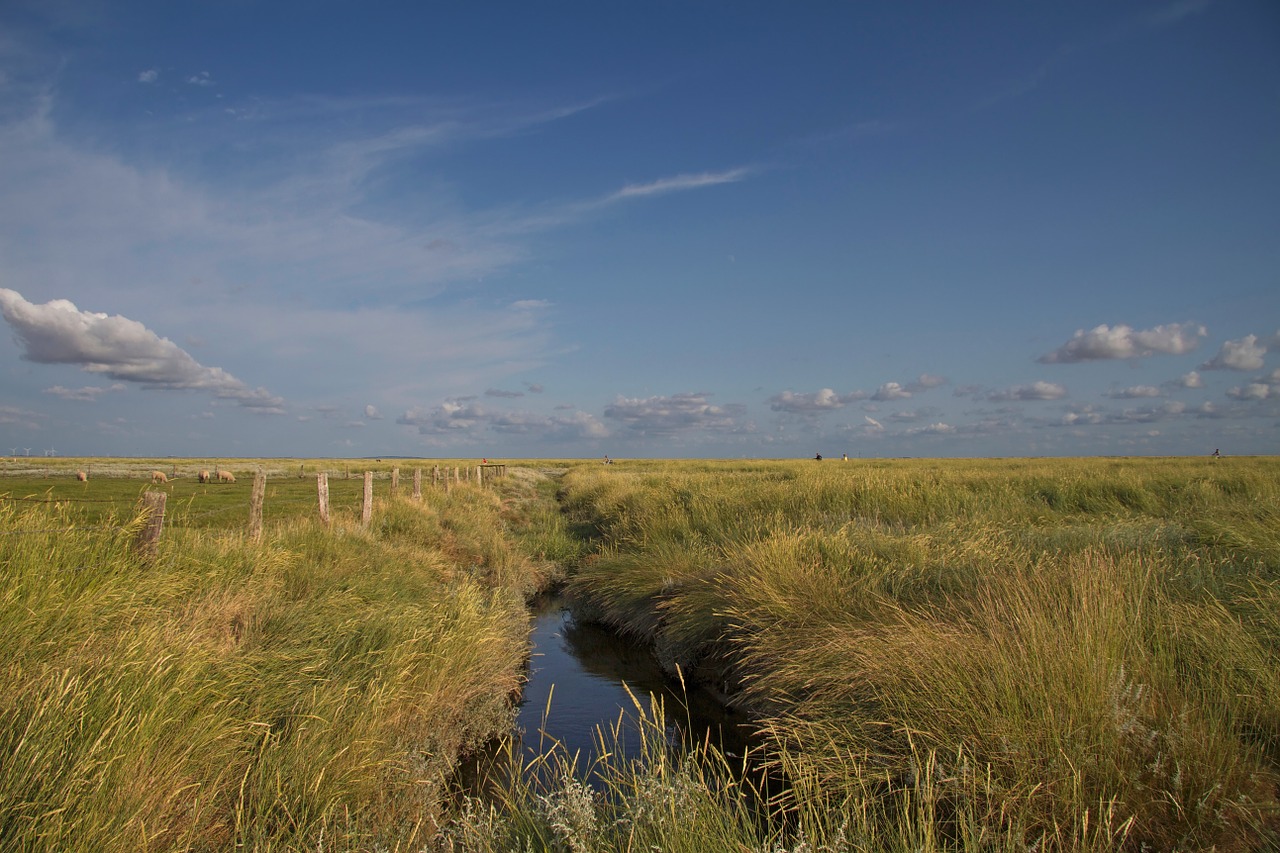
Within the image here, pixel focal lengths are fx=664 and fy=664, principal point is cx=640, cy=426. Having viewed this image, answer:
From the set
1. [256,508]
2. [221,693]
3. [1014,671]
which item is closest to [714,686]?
[1014,671]

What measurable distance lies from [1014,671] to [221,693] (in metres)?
4.86

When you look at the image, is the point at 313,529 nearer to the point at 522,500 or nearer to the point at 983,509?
the point at 983,509

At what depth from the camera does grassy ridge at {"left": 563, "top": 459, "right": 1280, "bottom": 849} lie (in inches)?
133

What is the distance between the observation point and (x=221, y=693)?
161 inches

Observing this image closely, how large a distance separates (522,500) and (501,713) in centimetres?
2187

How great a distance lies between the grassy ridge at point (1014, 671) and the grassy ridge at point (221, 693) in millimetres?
2622

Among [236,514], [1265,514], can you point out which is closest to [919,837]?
[1265,514]

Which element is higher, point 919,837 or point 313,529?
point 313,529

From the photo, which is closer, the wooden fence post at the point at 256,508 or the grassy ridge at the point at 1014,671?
the grassy ridge at the point at 1014,671

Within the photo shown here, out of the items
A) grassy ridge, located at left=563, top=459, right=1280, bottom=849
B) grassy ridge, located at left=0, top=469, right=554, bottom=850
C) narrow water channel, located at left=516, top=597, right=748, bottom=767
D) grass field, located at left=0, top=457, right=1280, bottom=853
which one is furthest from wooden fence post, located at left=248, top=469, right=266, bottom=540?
grassy ridge, located at left=563, top=459, right=1280, bottom=849

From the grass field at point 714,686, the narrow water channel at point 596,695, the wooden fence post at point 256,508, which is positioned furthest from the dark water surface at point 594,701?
the wooden fence post at point 256,508

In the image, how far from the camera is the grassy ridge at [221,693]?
9.98ft

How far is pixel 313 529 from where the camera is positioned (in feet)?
31.6

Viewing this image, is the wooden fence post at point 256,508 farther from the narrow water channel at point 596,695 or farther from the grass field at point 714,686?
the narrow water channel at point 596,695
